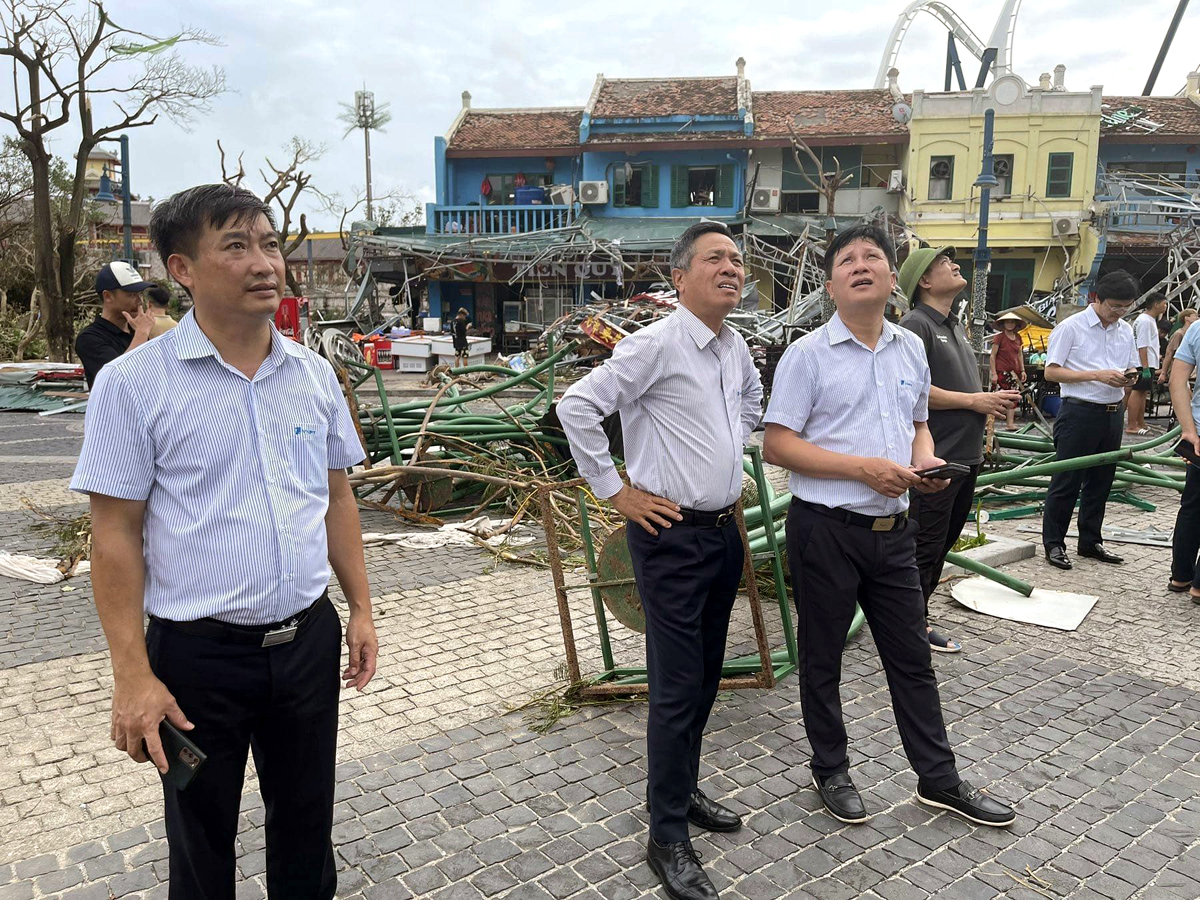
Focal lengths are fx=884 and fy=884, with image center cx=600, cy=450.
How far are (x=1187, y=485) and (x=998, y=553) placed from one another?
1.18 meters

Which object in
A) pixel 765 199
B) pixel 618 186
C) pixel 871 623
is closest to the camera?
pixel 871 623

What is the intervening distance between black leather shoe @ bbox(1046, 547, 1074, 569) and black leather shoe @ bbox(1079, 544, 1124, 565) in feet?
0.73

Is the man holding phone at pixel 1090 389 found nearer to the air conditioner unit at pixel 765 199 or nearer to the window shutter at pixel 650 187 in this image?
the air conditioner unit at pixel 765 199

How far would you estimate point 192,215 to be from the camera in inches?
76.5

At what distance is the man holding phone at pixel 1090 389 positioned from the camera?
581 cm

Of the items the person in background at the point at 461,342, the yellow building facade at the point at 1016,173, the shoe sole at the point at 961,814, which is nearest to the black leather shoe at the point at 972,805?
the shoe sole at the point at 961,814

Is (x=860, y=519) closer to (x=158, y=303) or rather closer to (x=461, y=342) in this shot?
(x=158, y=303)

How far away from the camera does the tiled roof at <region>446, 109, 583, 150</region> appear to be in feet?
92.0

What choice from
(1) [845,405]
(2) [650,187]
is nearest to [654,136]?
(2) [650,187]

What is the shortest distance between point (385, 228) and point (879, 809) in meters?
26.7

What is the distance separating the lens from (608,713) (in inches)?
153

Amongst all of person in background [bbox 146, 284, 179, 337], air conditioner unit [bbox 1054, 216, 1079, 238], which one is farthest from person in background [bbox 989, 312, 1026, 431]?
air conditioner unit [bbox 1054, 216, 1079, 238]

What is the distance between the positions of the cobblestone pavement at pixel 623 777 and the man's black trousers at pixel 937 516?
557mm

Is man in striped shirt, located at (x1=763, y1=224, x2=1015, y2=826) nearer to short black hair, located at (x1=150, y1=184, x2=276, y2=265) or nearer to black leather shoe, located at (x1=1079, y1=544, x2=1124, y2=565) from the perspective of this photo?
short black hair, located at (x1=150, y1=184, x2=276, y2=265)
